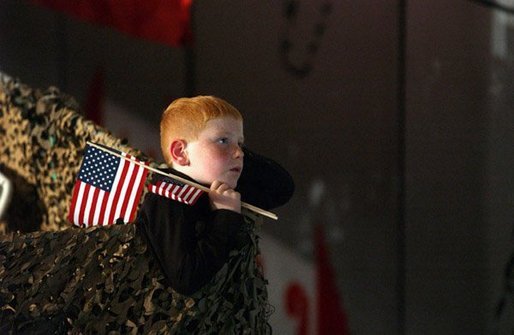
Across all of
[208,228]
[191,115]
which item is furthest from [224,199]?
[191,115]

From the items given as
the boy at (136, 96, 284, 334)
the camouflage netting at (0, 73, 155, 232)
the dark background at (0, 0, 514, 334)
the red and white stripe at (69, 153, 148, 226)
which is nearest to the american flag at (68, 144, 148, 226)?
the red and white stripe at (69, 153, 148, 226)

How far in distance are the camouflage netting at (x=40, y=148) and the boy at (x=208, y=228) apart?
28.4 inches

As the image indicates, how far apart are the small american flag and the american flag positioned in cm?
18

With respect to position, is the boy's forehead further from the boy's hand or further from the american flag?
the american flag

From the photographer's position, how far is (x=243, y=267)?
1645mm

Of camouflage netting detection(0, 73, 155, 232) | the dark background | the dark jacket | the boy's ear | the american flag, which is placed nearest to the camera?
the dark jacket

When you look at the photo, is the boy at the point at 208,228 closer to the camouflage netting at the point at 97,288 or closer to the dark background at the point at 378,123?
the camouflage netting at the point at 97,288

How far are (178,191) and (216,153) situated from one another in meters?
0.10

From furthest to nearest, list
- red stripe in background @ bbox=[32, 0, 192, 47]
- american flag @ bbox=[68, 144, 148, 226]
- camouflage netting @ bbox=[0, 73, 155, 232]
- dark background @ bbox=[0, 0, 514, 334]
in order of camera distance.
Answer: red stripe in background @ bbox=[32, 0, 192, 47], dark background @ bbox=[0, 0, 514, 334], camouflage netting @ bbox=[0, 73, 155, 232], american flag @ bbox=[68, 144, 148, 226]

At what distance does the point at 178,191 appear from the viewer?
5.20 feet

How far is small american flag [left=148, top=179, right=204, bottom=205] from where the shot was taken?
5.17ft

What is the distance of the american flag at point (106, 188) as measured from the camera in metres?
1.80

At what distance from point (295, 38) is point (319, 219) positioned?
63cm

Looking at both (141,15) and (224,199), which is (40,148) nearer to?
(141,15)
